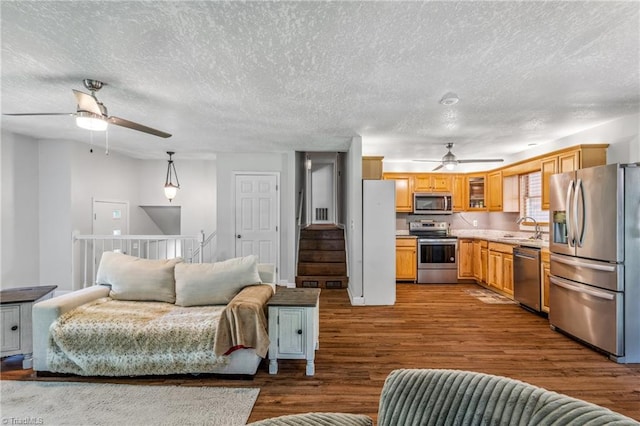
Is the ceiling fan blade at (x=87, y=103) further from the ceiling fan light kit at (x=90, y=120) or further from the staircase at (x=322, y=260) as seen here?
Answer: the staircase at (x=322, y=260)

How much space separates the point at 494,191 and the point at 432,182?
3.78 feet

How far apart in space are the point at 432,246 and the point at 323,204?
16.8 ft

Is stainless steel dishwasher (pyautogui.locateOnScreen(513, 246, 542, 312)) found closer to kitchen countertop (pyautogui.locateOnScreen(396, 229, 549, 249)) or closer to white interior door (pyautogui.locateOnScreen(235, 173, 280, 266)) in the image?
kitchen countertop (pyautogui.locateOnScreen(396, 229, 549, 249))

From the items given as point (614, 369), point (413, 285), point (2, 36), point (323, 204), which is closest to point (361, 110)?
point (2, 36)

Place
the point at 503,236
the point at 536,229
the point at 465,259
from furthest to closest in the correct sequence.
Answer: the point at 465,259, the point at 503,236, the point at 536,229

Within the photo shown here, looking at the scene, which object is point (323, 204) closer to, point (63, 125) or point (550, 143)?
point (550, 143)

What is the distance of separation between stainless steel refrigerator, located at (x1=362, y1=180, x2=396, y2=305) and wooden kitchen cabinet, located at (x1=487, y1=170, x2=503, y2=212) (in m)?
2.59

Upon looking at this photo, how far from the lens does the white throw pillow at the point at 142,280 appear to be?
3.05m

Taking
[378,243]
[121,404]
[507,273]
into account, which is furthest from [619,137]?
[121,404]

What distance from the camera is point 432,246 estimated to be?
5918mm


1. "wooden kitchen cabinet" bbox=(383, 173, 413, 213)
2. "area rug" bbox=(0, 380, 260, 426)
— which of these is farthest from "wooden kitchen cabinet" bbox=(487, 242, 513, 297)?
"area rug" bbox=(0, 380, 260, 426)

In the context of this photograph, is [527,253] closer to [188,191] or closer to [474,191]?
[474,191]

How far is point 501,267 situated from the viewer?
197 inches

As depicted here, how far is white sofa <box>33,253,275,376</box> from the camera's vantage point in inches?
98.5
